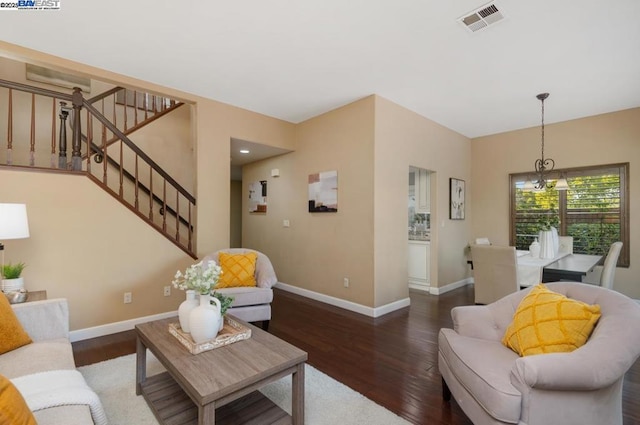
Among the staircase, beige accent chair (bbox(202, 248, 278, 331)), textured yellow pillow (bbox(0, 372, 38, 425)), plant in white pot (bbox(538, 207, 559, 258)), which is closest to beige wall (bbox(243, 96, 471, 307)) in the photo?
beige accent chair (bbox(202, 248, 278, 331))

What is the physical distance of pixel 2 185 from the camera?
2.67 metres

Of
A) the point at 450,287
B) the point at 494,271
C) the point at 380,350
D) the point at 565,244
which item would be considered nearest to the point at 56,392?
the point at 380,350

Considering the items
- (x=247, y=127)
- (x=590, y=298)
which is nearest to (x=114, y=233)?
(x=247, y=127)

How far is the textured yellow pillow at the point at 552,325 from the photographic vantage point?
5.01 feet

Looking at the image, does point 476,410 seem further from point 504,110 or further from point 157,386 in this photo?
point 504,110

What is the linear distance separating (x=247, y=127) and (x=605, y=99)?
4847mm

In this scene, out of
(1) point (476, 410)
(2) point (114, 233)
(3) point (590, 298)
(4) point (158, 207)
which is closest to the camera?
(1) point (476, 410)

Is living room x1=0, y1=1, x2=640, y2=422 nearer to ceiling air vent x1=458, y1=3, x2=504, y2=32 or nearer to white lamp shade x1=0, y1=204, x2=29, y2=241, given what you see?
white lamp shade x1=0, y1=204, x2=29, y2=241

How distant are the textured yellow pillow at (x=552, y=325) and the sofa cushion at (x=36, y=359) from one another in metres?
2.52

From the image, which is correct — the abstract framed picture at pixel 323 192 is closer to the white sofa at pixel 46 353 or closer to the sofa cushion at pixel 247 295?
the sofa cushion at pixel 247 295

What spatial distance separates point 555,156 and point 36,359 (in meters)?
6.55

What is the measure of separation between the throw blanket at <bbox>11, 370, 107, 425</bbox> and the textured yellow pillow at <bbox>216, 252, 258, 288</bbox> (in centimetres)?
182

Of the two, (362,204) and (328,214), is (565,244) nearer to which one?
(362,204)

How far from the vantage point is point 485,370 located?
5.04 ft
